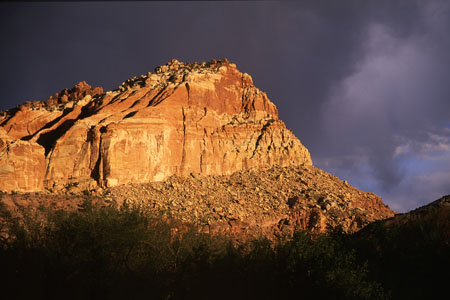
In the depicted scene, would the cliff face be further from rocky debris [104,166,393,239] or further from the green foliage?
the green foliage

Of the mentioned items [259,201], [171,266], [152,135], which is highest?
[152,135]

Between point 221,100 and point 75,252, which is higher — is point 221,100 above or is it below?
above

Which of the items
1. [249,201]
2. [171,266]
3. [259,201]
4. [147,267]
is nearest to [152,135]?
[249,201]

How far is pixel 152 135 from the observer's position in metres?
51.4

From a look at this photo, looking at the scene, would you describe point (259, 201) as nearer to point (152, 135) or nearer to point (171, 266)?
point (152, 135)

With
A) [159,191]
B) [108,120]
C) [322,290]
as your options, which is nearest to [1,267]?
[322,290]

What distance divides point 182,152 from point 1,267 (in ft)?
119

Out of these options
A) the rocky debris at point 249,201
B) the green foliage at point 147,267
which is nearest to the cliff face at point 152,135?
the rocky debris at point 249,201

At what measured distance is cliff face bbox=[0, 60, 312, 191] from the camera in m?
47.4

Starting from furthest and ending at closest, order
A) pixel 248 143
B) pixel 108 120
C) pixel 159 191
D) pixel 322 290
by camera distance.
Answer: pixel 248 143 → pixel 108 120 → pixel 159 191 → pixel 322 290

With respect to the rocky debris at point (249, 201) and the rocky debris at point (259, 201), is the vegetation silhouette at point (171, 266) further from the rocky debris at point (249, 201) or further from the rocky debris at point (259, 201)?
the rocky debris at point (259, 201)

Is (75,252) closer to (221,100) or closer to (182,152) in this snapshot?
(182,152)

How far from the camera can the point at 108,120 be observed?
169 ft

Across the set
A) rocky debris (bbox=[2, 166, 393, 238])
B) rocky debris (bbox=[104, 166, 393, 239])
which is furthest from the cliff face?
rocky debris (bbox=[104, 166, 393, 239])
